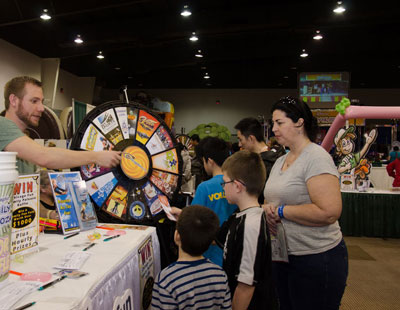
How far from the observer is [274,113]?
5.76 ft

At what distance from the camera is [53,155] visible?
1.54 m

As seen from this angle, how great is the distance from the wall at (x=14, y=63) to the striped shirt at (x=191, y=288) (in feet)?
20.6

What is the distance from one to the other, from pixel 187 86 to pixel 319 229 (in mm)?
13123

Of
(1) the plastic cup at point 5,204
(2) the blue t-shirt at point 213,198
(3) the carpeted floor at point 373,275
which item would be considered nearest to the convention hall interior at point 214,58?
(3) the carpeted floor at point 373,275

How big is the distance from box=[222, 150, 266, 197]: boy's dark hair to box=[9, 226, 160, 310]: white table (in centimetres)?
51

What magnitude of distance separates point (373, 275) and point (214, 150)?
2982 millimetres

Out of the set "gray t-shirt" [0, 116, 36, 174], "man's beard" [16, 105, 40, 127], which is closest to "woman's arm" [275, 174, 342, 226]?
"gray t-shirt" [0, 116, 36, 174]

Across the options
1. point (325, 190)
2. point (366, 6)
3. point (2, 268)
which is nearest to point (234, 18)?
point (366, 6)

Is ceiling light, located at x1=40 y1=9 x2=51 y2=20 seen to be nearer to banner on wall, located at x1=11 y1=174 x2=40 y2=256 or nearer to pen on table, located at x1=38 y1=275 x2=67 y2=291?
banner on wall, located at x1=11 y1=174 x2=40 y2=256

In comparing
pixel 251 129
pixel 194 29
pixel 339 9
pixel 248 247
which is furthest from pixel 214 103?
pixel 248 247

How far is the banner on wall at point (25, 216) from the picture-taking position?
47.0 inches

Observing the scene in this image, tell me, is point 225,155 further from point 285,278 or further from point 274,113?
point 285,278

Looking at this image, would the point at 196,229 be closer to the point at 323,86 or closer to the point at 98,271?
the point at 98,271

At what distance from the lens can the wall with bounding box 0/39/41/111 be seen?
6.60 meters
